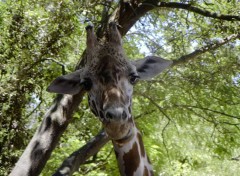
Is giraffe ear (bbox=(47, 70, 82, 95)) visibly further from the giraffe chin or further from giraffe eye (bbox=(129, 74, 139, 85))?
the giraffe chin

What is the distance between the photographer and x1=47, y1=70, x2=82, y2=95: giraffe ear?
12.1 ft

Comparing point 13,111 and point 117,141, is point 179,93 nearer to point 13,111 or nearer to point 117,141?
point 13,111

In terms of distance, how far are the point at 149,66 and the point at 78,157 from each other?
227cm

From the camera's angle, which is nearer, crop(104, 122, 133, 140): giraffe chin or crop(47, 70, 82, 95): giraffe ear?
crop(104, 122, 133, 140): giraffe chin

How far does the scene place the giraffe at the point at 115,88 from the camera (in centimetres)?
282

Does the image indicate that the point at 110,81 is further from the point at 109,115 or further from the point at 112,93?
the point at 109,115

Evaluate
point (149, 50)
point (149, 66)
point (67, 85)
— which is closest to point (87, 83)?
point (67, 85)

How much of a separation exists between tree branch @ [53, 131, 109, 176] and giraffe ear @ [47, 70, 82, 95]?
171 cm

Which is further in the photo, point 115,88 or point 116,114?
point 115,88

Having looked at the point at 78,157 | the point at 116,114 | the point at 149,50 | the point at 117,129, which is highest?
the point at 149,50

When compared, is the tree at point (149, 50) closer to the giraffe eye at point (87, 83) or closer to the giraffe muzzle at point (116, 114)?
the giraffe eye at point (87, 83)

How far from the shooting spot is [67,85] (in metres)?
3.71

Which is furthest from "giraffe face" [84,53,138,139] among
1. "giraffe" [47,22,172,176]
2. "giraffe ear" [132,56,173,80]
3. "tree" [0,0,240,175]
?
"tree" [0,0,240,175]

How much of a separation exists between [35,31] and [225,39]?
3.23 metres
